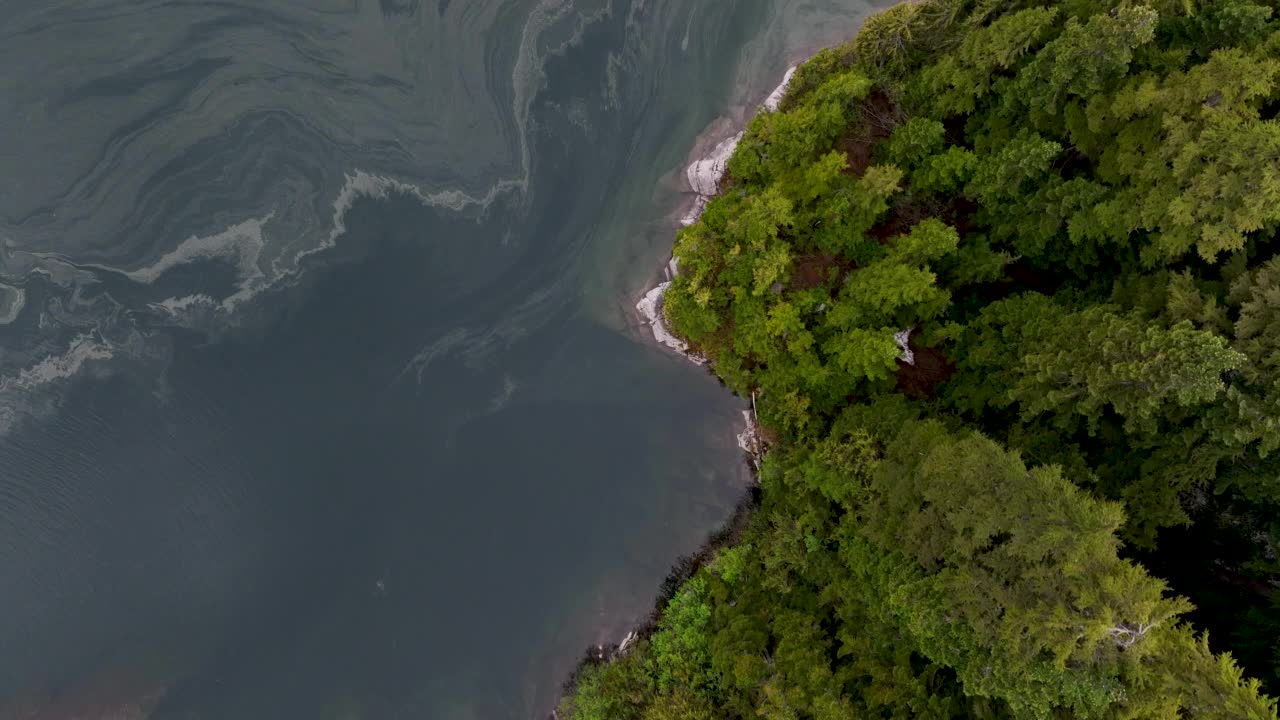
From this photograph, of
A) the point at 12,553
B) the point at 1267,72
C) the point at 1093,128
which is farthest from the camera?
the point at 12,553

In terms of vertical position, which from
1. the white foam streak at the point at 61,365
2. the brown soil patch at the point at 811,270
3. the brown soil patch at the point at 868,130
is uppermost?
the brown soil patch at the point at 868,130

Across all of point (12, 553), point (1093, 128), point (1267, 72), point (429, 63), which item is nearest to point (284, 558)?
point (12, 553)

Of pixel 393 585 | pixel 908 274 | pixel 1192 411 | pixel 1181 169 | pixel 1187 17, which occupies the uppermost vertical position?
pixel 1187 17

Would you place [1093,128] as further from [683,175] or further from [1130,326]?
[683,175]

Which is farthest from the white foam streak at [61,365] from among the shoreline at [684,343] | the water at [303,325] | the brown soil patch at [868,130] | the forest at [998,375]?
the brown soil patch at [868,130]

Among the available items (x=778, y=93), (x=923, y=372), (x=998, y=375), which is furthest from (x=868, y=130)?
(x=998, y=375)

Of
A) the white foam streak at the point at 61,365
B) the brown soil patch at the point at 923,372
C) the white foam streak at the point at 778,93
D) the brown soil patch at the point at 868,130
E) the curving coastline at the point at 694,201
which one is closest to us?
the brown soil patch at the point at 868,130

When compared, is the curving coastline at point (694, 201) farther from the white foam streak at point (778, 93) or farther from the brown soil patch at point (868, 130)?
the brown soil patch at point (868, 130)
